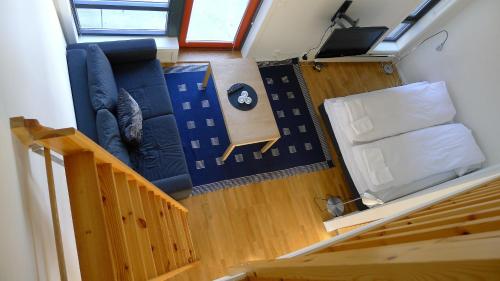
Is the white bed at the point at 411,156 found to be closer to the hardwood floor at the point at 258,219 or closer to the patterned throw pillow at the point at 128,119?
the hardwood floor at the point at 258,219

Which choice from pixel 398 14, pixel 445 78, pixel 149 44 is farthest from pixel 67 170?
pixel 445 78

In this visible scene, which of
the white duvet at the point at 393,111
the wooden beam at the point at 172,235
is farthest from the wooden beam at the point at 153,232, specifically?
the white duvet at the point at 393,111

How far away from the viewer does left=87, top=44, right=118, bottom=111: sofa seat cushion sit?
2.56m

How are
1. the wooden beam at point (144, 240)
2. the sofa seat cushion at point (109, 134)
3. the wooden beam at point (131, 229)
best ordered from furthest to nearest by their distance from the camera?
the sofa seat cushion at point (109, 134) → the wooden beam at point (144, 240) → the wooden beam at point (131, 229)

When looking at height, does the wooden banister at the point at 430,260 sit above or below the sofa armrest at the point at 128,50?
below

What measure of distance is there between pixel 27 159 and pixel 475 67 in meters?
4.20

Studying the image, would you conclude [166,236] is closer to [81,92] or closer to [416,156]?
[81,92]

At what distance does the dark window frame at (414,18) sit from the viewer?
404cm

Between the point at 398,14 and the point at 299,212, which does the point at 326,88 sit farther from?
the point at 299,212

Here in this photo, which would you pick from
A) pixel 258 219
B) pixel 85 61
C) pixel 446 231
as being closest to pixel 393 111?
pixel 258 219

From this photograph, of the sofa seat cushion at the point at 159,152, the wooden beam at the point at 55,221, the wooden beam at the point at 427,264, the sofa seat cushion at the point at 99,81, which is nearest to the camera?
the wooden beam at the point at 427,264

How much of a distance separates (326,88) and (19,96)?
3.53m

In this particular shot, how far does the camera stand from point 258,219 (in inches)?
131

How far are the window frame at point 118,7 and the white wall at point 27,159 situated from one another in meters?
1.11
